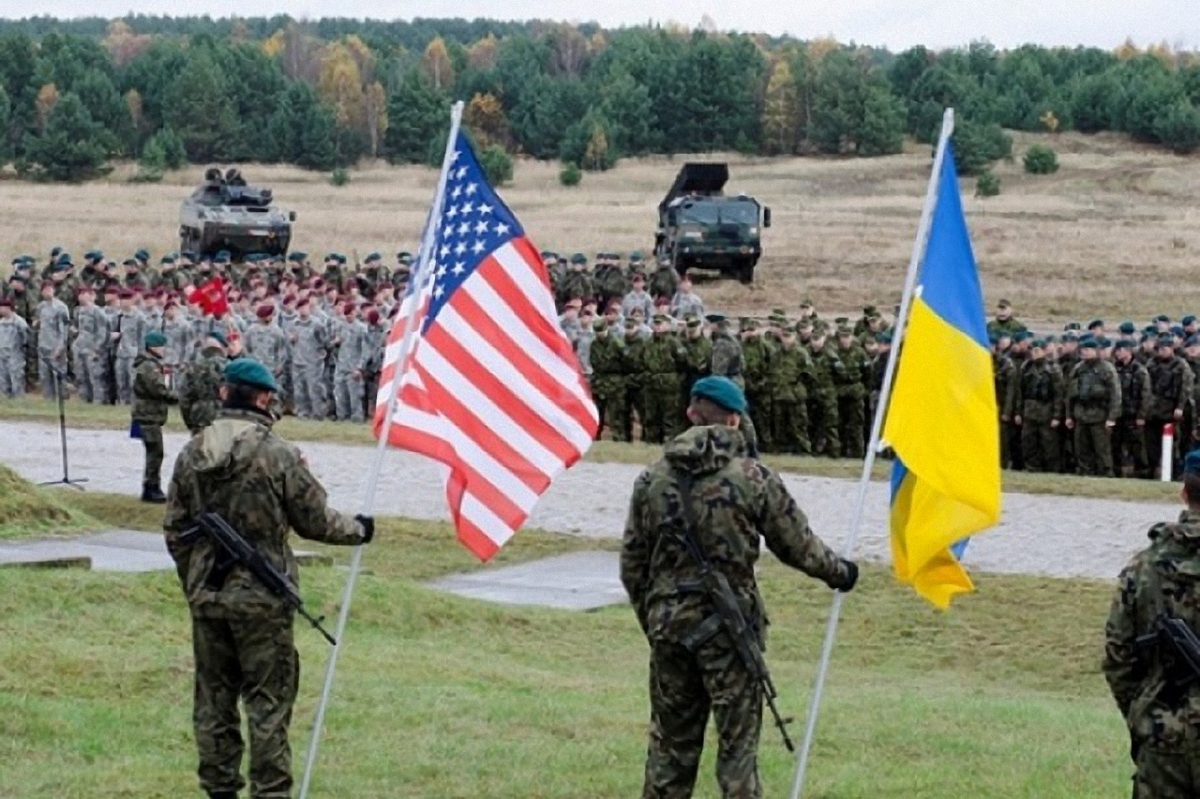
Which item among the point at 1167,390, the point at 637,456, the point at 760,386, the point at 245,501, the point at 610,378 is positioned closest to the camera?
the point at 245,501

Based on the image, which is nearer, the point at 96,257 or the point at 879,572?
the point at 879,572

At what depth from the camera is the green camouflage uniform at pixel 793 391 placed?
2662cm

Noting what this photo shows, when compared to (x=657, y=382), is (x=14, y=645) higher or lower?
higher

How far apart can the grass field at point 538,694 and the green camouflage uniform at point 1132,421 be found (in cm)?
784

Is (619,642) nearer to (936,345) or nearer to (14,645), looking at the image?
(14,645)

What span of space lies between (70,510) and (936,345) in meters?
10.3

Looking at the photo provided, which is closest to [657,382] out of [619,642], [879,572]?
[879,572]

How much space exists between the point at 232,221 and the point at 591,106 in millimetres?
50825

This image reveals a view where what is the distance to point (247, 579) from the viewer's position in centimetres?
909

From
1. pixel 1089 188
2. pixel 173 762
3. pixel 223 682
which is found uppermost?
pixel 223 682

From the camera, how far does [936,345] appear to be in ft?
30.9

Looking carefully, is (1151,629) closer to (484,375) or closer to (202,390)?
(484,375)

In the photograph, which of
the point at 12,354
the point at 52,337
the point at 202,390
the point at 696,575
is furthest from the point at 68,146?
the point at 696,575

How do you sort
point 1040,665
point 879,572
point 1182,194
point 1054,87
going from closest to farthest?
point 1040,665 < point 879,572 < point 1182,194 < point 1054,87
